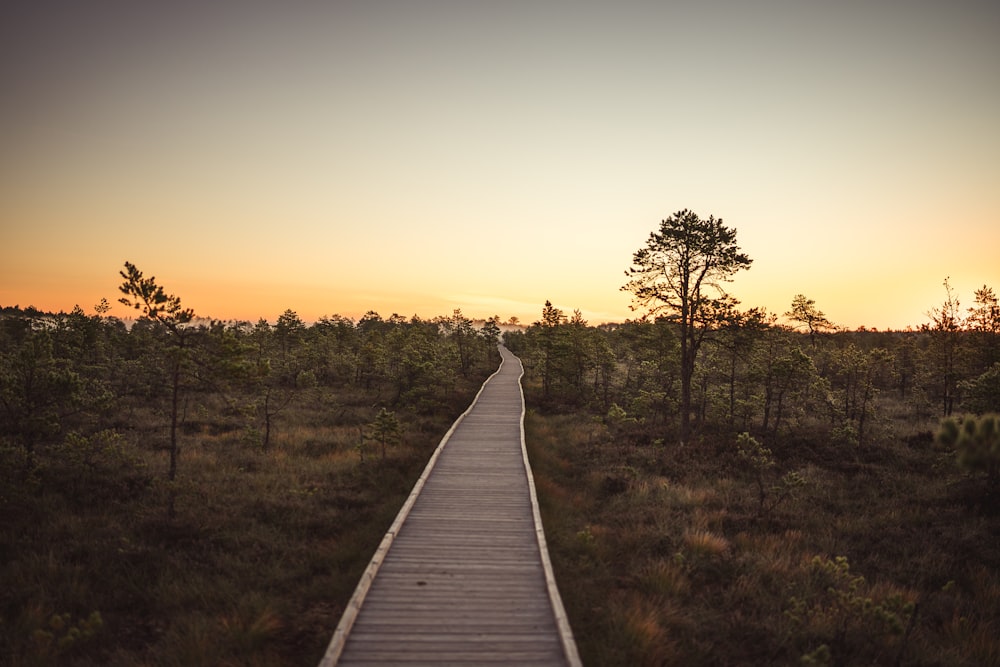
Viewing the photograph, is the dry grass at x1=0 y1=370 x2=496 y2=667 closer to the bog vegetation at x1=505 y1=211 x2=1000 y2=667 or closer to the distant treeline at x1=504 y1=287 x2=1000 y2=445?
the bog vegetation at x1=505 y1=211 x2=1000 y2=667

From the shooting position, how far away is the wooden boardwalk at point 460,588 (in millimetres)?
6359

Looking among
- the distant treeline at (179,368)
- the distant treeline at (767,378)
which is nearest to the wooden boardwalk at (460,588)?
the distant treeline at (179,368)

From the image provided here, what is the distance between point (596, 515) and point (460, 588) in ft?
20.1

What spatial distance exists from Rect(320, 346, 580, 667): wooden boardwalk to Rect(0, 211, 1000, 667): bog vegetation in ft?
2.51

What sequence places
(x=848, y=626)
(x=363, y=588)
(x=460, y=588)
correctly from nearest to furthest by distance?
(x=363, y=588), (x=848, y=626), (x=460, y=588)

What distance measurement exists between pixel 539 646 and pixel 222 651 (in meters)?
4.66

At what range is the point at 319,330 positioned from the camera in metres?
51.7

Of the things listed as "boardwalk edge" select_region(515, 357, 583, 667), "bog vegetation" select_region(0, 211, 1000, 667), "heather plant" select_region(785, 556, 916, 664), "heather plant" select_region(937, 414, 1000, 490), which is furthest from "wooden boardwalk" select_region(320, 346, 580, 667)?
"heather plant" select_region(937, 414, 1000, 490)

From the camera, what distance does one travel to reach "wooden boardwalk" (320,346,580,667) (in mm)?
6359

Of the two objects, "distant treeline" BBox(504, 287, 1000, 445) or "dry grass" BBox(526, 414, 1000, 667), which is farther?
"distant treeline" BBox(504, 287, 1000, 445)

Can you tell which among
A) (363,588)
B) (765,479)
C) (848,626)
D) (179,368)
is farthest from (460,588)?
(765,479)

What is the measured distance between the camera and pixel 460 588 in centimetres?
796

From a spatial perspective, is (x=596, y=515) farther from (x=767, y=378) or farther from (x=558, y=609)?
(x=767, y=378)

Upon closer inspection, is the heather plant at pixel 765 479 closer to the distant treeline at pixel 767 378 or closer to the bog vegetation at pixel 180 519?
the distant treeline at pixel 767 378
